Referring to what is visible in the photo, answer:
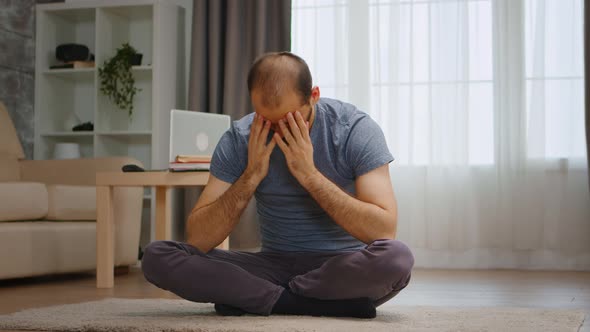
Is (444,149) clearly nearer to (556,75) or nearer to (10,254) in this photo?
(556,75)

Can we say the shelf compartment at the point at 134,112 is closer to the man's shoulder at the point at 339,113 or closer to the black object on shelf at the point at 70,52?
the black object on shelf at the point at 70,52

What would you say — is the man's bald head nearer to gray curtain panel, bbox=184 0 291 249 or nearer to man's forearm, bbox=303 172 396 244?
man's forearm, bbox=303 172 396 244

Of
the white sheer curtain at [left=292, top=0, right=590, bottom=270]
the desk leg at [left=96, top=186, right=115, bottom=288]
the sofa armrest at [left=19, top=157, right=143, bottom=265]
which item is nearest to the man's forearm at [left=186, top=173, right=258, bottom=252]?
the desk leg at [left=96, top=186, right=115, bottom=288]

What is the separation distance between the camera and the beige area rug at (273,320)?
1.93m

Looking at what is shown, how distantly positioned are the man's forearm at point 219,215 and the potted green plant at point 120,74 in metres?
2.93

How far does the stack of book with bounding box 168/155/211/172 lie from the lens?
3311 millimetres

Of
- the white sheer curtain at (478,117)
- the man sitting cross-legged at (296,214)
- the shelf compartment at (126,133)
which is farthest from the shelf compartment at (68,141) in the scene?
the man sitting cross-legged at (296,214)

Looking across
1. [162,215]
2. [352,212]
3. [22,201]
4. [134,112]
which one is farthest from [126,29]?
[352,212]

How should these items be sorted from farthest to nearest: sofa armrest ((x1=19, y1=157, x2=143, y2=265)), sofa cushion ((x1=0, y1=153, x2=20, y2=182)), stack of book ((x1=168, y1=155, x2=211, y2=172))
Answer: sofa cushion ((x1=0, y1=153, x2=20, y2=182))
sofa armrest ((x1=19, y1=157, x2=143, y2=265))
stack of book ((x1=168, y1=155, x2=211, y2=172))

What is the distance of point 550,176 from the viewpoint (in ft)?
14.5

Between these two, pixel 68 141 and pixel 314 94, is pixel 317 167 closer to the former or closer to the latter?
pixel 314 94

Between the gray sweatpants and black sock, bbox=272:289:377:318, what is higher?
the gray sweatpants

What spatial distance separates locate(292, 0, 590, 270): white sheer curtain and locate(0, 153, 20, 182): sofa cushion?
175 cm

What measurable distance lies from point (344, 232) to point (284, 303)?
0.85 ft
